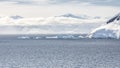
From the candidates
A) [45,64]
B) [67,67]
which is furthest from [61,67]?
[45,64]

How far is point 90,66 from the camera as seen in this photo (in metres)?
117

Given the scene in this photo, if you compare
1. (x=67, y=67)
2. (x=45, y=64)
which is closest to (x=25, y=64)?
(x=45, y=64)

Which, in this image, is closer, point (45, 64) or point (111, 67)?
point (111, 67)

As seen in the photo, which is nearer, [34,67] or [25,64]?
[34,67]

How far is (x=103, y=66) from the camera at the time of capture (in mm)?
117312

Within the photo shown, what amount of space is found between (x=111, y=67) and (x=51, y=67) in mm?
13461

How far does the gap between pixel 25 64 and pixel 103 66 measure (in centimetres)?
1892

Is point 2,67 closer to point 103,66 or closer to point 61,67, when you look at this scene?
point 61,67

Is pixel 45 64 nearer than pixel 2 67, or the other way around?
pixel 2 67

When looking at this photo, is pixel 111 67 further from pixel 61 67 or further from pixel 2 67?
pixel 2 67

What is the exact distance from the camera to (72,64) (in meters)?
122

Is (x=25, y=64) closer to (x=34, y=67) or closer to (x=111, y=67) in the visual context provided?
(x=34, y=67)

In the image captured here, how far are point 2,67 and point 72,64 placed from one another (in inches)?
689

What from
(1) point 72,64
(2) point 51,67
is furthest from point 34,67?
(1) point 72,64
